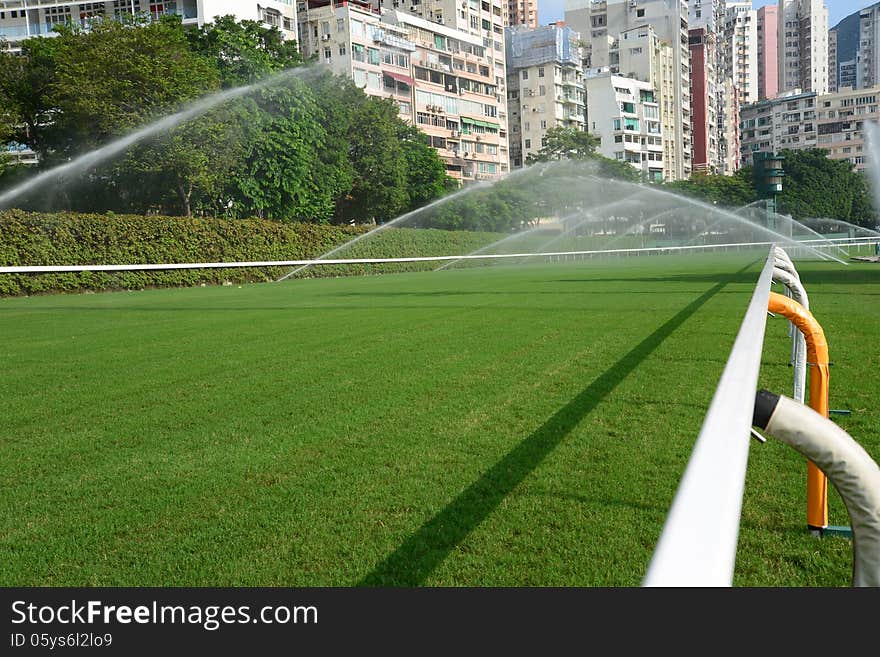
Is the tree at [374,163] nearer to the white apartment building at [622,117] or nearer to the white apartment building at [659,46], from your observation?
the white apartment building at [622,117]

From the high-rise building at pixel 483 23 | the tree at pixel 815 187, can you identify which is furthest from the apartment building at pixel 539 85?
the tree at pixel 815 187

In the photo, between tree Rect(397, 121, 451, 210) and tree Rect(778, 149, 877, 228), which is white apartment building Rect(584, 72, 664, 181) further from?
tree Rect(397, 121, 451, 210)

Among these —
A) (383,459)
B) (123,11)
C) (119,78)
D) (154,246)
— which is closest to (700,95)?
(123,11)

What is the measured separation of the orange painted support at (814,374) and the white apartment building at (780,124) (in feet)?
590

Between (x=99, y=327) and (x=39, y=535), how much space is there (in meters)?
11.7

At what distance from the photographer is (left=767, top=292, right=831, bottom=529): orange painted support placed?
12.7 feet

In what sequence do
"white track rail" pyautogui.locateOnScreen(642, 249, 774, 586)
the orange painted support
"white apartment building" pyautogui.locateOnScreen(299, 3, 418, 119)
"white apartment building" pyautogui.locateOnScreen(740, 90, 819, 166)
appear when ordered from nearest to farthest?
1. "white track rail" pyautogui.locateOnScreen(642, 249, 774, 586)
2. the orange painted support
3. "white apartment building" pyautogui.locateOnScreen(299, 3, 418, 119)
4. "white apartment building" pyautogui.locateOnScreen(740, 90, 819, 166)

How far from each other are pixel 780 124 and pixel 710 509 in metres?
198

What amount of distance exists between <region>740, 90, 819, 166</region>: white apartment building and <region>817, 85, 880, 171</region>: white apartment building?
66.8 inches

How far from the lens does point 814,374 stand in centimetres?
418

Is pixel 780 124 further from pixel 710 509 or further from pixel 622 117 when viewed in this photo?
pixel 710 509

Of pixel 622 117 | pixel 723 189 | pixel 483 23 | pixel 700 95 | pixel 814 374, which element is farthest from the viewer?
pixel 700 95

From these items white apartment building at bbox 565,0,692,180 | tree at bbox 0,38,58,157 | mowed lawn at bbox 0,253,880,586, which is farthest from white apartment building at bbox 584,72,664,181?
mowed lawn at bbox 0,253,880,586

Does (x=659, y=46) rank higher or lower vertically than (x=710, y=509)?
higher
